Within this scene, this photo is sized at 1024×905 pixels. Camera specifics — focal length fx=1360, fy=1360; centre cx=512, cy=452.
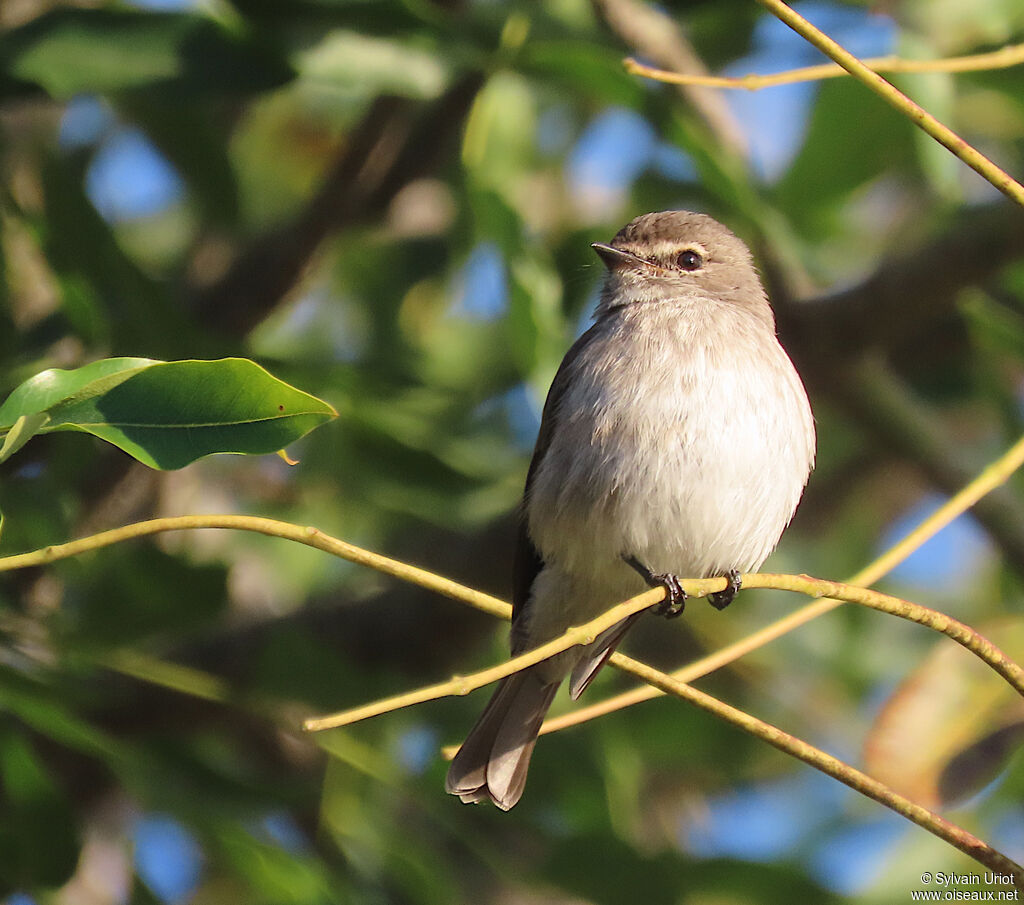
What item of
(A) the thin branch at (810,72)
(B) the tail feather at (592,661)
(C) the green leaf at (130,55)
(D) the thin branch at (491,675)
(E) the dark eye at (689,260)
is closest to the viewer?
(D) the thin branch at (491,675)

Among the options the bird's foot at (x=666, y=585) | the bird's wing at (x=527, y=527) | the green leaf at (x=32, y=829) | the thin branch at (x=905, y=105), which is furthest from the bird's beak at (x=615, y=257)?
the green leaf at (x=32, y=829)

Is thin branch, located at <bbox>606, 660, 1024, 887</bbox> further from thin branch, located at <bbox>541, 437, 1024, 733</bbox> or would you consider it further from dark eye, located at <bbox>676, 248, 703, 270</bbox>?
dark eye, located at <bbox>676, 248, 703, 270</bbox>

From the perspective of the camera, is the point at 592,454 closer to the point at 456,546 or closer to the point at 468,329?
the point at 456,546

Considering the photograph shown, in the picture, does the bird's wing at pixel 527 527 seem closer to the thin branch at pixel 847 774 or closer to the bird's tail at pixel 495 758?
the bird's tail at pixel 495 758

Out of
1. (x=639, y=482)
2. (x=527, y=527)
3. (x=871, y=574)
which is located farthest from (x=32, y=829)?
(x=871, y=574)

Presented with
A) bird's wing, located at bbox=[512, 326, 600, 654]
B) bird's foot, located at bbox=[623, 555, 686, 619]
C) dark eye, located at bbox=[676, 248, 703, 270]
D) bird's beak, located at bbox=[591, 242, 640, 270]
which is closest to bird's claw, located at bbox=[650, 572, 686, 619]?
bird's foot, located at bbox=[623, 555, 686, 619]

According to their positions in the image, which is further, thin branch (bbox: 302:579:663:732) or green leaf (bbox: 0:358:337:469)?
green leaf (bbox: 0:358:337:469)
